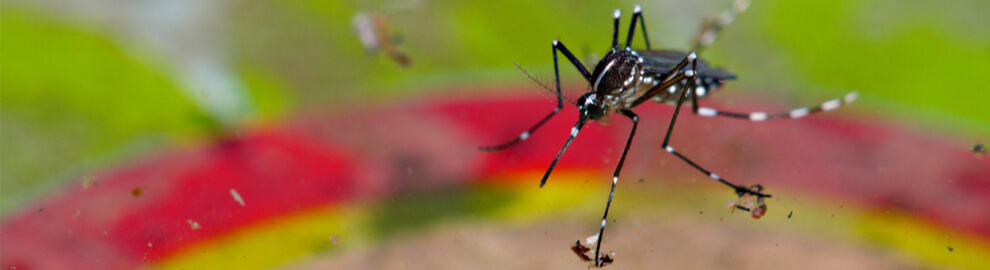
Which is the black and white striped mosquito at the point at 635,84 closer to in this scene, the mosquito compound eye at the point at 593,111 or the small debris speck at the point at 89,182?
the mosquito compound eye at the point at 593,111

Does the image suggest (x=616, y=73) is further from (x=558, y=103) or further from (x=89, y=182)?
(x=89, y=182)

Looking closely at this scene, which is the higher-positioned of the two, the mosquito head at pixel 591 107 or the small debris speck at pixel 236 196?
the small debris speck at pixel 236 196

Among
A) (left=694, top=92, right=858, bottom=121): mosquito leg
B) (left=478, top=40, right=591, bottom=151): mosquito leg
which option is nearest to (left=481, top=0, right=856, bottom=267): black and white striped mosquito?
(left=478, top=40, right=591, bottom=151): mosquito leg

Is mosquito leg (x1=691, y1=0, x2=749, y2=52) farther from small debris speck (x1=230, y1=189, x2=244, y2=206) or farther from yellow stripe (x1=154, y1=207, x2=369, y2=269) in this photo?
small debris speck (x1=230, y1=189, x2=244, y2=206)

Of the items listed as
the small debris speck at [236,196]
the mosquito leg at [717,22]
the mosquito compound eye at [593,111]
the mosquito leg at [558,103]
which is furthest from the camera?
the mosquito leg at [717,22]

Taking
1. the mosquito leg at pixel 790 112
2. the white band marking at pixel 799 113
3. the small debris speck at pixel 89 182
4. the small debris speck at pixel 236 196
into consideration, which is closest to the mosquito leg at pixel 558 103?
the mosquito leg at pixel 790 112

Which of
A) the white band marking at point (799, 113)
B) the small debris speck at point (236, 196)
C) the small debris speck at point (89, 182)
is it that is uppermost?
the small debris speck at point (89, 182)
